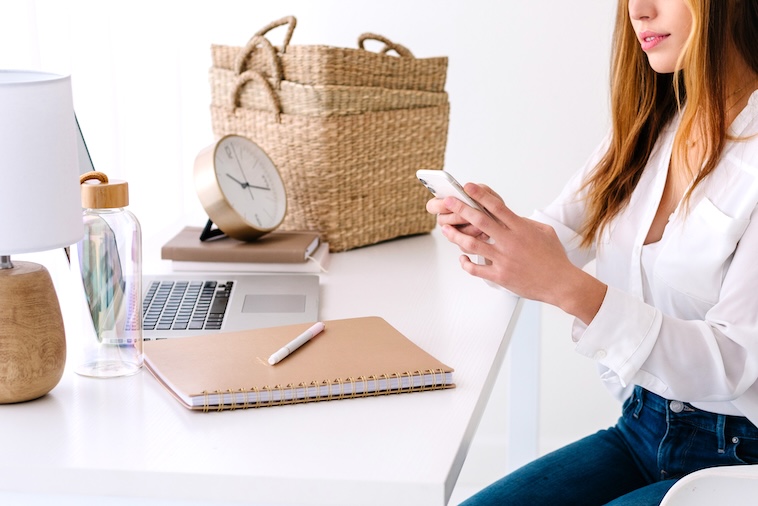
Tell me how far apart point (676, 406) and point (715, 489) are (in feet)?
1.40

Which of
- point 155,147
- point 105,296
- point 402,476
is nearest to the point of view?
point 402,476

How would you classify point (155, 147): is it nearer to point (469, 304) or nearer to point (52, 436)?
point (469, 304)

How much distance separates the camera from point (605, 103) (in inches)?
88.1

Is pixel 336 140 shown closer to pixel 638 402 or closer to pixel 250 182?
pixel 250 182

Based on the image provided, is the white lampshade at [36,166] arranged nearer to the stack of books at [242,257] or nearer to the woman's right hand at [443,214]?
the woman's right hand at [443,214]

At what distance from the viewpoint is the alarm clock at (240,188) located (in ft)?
4.83

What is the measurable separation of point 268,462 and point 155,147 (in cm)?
142

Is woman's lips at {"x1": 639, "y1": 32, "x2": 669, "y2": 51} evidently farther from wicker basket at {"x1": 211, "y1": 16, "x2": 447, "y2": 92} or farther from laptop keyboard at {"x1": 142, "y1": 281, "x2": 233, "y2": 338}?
laptop keyboard at {"x1": 142, "y1": 281, "x2": 233, "y2": 338}

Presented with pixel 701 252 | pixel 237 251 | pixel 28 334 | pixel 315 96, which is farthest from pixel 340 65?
pixel 28 334

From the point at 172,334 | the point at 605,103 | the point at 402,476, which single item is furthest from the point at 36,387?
the point at 605,103

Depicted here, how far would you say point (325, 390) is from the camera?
95cm

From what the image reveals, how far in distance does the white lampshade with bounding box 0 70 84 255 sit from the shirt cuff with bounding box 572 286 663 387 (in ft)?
1.85

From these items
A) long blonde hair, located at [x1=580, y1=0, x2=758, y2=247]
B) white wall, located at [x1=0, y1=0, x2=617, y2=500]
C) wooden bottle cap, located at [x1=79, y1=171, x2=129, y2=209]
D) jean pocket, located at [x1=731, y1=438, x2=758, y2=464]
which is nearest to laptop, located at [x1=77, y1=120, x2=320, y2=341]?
wooden bottle cap, located at [x1=79, y1=171, x2=129, y2=209]

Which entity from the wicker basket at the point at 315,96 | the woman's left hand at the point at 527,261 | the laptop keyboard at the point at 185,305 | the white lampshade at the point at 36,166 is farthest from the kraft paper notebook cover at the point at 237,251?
the white lampshade at the point at 36,166
